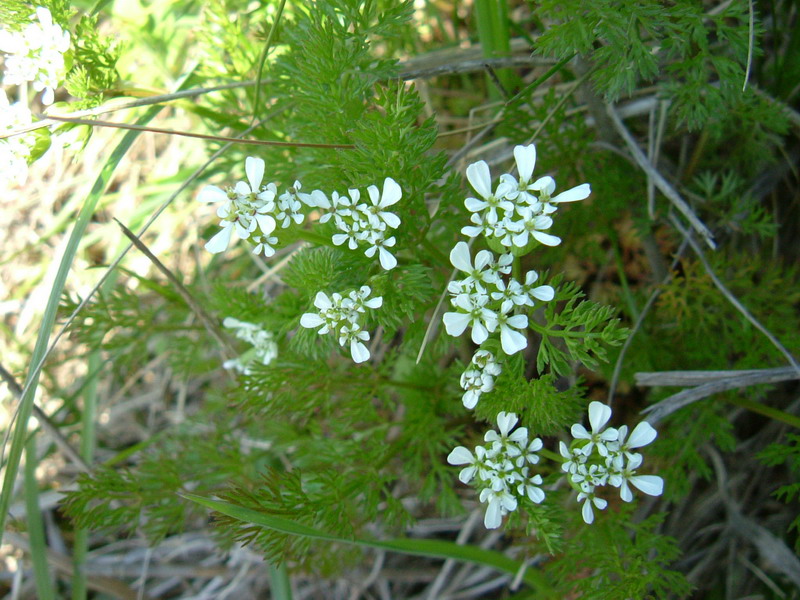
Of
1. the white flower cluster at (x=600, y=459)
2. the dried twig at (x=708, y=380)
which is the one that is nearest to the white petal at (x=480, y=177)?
the white flower cluster at (x=600, y=459)

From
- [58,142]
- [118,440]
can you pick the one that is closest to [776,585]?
[58,142]

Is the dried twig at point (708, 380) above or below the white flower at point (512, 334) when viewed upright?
below

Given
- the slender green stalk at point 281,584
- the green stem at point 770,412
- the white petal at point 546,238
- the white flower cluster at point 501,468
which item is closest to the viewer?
the white petal at point 546,238

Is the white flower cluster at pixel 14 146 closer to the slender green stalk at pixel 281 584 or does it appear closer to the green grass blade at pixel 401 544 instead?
the green grass blade at pixel 401 544

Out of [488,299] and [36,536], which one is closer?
[488,299]

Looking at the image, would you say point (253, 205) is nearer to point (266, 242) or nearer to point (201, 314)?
point (266, 242)

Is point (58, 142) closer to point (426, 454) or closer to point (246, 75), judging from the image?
point (246, 75)

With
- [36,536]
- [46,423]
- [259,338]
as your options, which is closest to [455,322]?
[259,338]
